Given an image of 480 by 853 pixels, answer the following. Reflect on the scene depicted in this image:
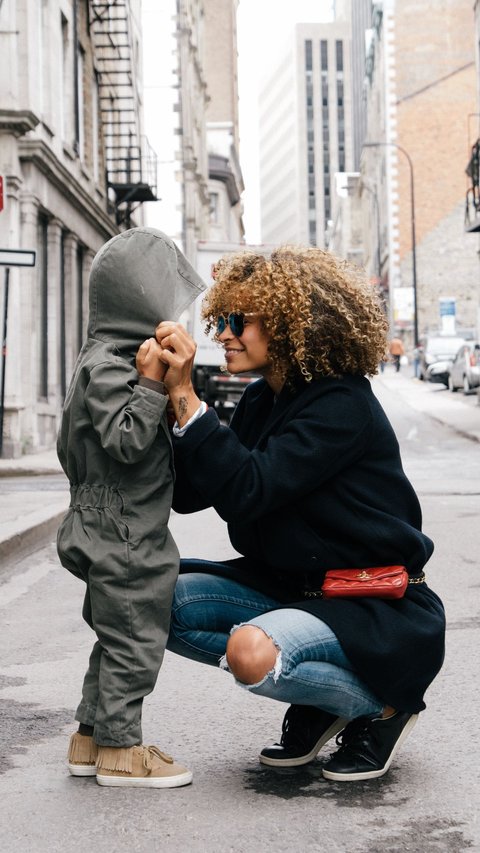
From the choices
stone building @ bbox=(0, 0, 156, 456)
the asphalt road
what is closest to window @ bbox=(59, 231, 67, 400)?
stone building @ bbox=(0, 0, 156, 456)

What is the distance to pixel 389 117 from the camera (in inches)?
2675

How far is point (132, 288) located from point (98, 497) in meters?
0.58

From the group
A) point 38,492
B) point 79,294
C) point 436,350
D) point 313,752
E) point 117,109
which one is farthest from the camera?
point 436,350

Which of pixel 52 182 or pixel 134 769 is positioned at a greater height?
pixel 52 182

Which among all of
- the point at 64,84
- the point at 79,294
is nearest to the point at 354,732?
the point at 64,84

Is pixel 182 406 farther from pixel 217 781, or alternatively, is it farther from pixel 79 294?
pixel 79 294

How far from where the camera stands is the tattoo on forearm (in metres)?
3.43

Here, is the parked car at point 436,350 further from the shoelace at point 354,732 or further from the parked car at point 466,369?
the shoelace at point 354,732

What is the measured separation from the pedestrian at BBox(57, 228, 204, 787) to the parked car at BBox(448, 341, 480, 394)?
29992mm

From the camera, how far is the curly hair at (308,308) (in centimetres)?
359

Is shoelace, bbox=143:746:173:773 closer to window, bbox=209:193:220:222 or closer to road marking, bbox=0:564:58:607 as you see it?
road marking, bbox=0:564:58:607

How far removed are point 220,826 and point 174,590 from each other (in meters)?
0.67

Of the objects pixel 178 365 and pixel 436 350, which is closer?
pixel 178 365

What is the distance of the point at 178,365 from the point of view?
3.39m
